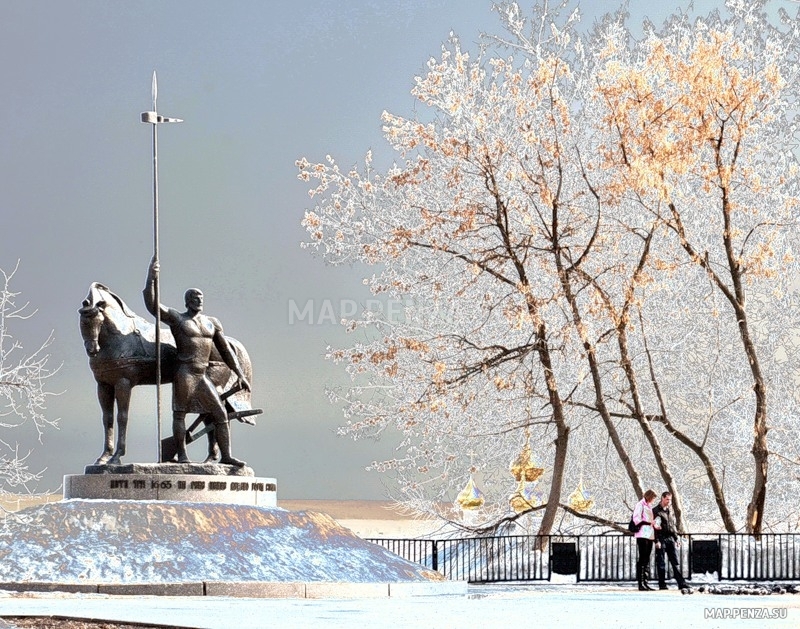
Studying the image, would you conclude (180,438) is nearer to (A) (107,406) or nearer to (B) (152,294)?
(A) (107,406)

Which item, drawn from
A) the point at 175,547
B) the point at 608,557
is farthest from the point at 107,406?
the point at 608,557

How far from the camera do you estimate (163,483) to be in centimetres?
2227

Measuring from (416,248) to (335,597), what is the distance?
1166cm

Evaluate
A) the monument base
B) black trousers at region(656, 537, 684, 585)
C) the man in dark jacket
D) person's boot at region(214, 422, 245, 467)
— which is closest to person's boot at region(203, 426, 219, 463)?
person's boot at region(214, 422, 245, 467)

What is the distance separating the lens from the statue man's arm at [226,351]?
945 inches

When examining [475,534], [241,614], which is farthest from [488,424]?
[241,614]

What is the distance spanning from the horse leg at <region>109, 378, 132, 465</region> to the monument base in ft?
2.19

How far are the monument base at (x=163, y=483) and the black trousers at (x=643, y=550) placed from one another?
21.1 ft

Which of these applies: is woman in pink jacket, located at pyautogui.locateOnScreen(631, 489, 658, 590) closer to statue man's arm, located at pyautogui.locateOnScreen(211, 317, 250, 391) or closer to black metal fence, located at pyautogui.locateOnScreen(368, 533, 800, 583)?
black metal fence, located at pyautogui.locateOnScreen(368, 533, 800, 583)

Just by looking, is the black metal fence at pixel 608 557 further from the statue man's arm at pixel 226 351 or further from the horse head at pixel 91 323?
the horse head at pixel 91 323

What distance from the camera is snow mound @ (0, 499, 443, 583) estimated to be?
19906mm

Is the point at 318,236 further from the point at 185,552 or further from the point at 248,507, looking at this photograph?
the point at 185,552

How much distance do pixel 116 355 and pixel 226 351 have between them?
2.00 metres

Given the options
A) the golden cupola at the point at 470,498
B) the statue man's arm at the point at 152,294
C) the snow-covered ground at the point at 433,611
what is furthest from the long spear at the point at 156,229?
the golden cupola at the point at 470,498
